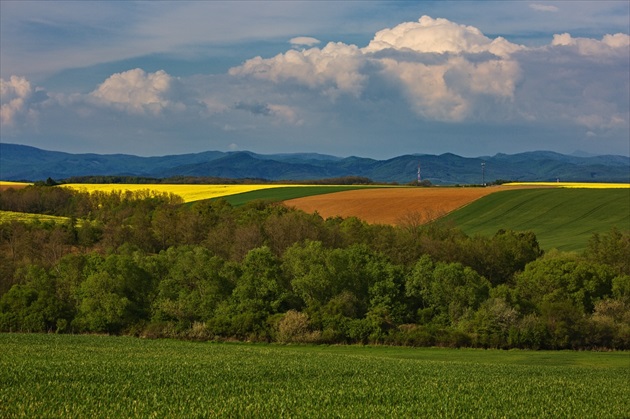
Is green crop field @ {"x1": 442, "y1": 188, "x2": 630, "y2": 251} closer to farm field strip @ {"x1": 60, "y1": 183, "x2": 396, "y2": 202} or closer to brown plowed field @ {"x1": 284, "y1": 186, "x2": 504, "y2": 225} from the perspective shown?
brown plowed field @ {"x1": 284, "y1": 186, "x2": 504, "y2": 225}

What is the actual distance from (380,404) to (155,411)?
7.13 meters

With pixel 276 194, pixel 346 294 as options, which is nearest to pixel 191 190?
pixel 276 194

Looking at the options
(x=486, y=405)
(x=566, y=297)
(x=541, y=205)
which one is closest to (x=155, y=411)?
(x=486, y=405)

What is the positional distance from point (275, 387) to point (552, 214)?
316 feet

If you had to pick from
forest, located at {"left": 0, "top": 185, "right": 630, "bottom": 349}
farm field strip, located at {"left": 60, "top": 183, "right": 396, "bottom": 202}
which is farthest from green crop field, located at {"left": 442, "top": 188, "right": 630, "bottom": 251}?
farm field strip, located at {"left": 60, "top": 183, "right": 396, "bottom": 202}

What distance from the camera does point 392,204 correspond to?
124438 millimetres

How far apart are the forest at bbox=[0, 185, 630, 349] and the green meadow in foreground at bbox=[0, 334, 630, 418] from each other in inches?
849

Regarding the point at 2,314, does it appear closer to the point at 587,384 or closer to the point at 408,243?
the point at 408,243

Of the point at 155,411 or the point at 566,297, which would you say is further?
the point at 566,297

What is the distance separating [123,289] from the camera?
67.3 m

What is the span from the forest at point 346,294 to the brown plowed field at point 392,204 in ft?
96.9

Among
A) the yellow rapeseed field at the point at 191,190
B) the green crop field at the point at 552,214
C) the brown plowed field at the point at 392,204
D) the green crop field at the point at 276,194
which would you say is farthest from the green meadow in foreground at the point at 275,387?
the yellow rapeseed field at the point at 191,190

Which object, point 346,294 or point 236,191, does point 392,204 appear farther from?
point 236,191

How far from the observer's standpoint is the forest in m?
62.2
